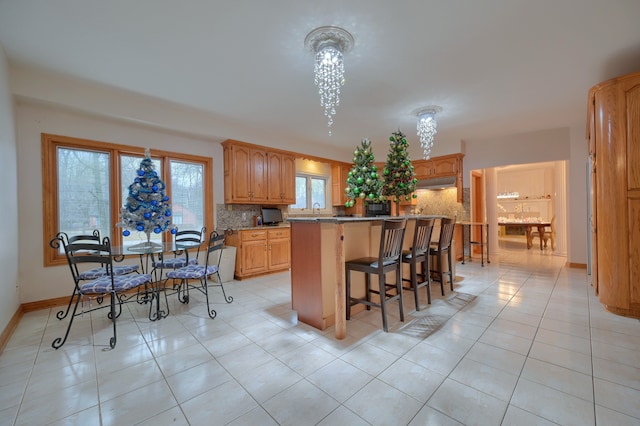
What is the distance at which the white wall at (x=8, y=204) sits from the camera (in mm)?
2441

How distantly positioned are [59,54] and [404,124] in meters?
4.85

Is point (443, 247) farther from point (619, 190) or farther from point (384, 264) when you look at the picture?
point (619, 190)

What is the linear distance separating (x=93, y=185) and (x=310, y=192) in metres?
4.18

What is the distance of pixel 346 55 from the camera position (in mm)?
2740

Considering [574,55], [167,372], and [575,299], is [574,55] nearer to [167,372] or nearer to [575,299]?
[575,299]

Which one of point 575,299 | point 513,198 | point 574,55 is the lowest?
point 575,299

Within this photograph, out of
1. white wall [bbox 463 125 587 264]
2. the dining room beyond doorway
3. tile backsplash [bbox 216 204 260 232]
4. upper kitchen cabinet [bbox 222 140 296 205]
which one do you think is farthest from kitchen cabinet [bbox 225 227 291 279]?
the dining room beyond doorway

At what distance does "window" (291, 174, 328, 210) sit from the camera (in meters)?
6.42

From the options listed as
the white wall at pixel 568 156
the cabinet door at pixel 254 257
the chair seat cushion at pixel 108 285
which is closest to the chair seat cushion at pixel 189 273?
the chair seat cushion at pixel 108 285

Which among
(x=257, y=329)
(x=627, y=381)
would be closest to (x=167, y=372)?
(x=257, y=329)

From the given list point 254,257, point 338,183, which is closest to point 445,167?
point 338,183

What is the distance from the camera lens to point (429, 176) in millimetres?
6391

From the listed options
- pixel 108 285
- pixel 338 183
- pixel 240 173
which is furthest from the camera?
pixel 338 183

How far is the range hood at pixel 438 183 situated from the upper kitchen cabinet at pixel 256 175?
323cm
